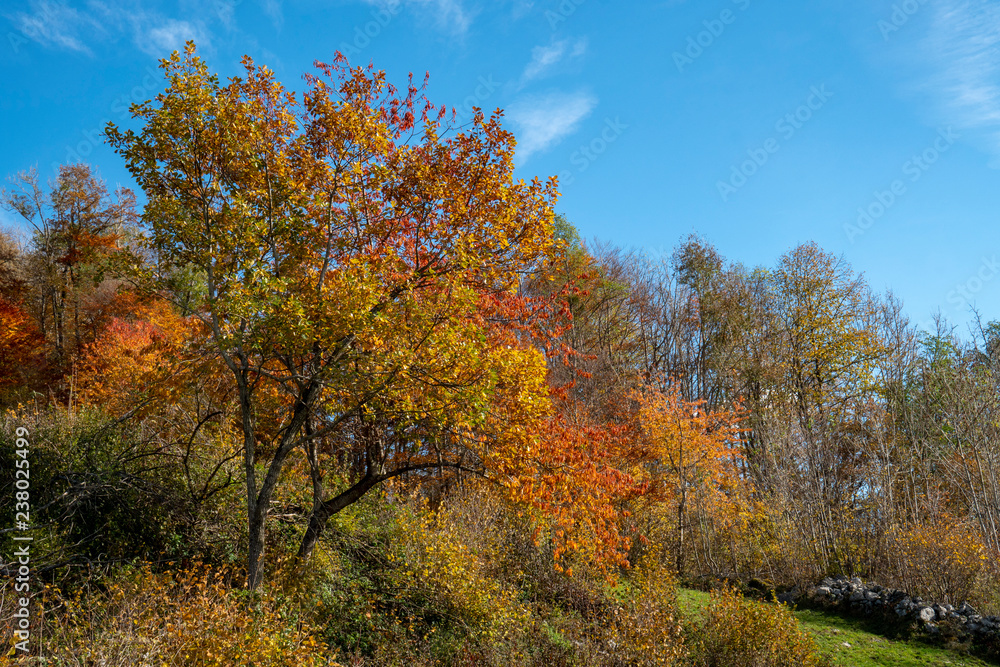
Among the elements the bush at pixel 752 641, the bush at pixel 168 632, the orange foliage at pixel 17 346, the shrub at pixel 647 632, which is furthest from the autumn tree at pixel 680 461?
the orange foliage at pixel 17 346

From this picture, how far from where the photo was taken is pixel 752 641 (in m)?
7.18

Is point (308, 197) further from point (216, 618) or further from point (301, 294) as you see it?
point (216, 618)

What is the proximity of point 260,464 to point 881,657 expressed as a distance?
10.1 m

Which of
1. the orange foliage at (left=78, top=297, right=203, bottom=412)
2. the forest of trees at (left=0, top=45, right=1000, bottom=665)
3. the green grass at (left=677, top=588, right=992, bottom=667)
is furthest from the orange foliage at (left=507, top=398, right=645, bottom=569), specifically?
the orange foliage at (left=78, top=297, right=203, bottom=412)

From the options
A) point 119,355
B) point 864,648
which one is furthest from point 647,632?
point 119,355

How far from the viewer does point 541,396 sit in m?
7.50

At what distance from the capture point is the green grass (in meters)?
7.70

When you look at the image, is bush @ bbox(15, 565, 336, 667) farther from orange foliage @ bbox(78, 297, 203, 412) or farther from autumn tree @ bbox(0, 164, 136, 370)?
autumn tree @ bbox(0, 164, 136, 370)

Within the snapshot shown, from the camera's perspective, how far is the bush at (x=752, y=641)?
7.00 metres

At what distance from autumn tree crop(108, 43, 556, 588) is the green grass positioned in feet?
18.7

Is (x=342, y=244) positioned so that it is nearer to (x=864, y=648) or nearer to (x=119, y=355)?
(x=864, y=648)

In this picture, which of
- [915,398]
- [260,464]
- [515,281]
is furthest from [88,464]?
[915,398]

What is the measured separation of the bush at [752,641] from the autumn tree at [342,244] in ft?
12.4

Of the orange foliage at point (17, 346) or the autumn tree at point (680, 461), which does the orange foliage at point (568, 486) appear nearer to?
the autumn tree at point (680, 461)
